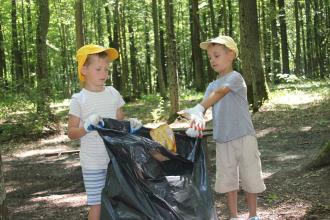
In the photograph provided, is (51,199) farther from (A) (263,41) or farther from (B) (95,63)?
(A) (263,41)

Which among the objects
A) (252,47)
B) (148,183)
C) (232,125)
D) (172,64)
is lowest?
(148,183)

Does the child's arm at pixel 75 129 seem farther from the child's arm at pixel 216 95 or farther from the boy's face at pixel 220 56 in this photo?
the boy's face at pixel 220 56

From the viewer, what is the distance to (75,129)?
354 cm

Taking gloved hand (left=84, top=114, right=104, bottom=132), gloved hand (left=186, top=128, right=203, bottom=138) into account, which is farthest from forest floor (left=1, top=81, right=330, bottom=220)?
gloved hand (left=84, top=114, right=104, bottom=132)

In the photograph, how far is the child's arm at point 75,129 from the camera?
350cm

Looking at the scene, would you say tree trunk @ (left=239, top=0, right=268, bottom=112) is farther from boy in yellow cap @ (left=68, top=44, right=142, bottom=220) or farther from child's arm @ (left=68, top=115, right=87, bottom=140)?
child's arm @ (left=68, top=115, right=87, bottom=140)

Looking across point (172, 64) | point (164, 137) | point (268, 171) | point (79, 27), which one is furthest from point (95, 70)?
point (79, 27)

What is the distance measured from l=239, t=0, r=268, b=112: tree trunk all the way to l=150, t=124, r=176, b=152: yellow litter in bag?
33.2ft

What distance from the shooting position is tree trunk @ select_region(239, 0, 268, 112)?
13367mm

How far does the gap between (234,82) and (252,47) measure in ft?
31.6

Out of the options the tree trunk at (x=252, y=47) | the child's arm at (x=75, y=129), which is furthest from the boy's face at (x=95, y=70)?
the tree trunk at (x=252, y=47)

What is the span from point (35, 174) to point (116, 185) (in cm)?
595

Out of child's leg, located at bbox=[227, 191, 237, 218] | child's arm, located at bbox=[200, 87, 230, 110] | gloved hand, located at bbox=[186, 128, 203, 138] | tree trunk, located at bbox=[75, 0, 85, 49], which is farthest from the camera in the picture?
tree trunk, located at bbox=[75, 0, 85, 49]

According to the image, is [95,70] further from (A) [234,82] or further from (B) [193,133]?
(A) [234,82]
